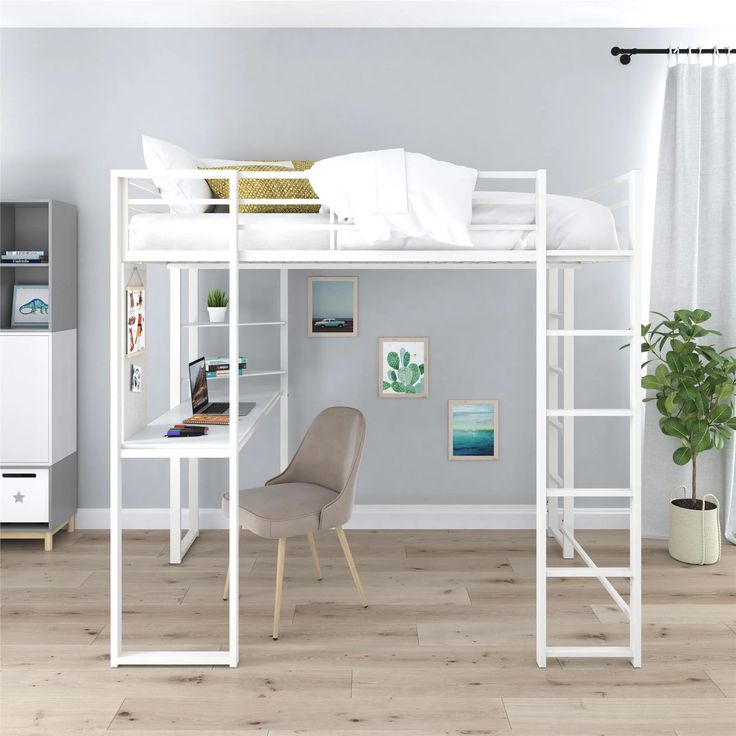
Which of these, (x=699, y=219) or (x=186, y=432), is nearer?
(x=186, y=432)

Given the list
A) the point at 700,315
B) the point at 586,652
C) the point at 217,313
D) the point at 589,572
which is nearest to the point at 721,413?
the point at 700,315

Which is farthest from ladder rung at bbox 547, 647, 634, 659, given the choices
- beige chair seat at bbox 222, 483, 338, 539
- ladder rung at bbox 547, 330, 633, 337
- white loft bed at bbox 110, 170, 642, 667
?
ladder rung at bbox 547, 330, 633, 337

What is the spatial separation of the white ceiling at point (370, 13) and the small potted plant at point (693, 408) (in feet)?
5.12

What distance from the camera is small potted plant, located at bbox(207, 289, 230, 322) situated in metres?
3.74

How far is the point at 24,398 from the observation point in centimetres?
378

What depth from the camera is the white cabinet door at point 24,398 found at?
3.76m

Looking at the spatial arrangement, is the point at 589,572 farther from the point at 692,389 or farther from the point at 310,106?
the point at 310,106

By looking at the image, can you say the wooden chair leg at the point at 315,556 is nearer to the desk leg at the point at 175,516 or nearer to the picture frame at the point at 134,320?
the desk leg at the point at 175,516

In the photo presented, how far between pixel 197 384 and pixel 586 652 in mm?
1943

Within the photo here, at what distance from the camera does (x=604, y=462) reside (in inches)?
163

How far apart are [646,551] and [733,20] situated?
2830 mm

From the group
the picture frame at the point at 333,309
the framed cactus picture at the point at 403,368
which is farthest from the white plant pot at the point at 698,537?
the picture frame at the point at 333,309

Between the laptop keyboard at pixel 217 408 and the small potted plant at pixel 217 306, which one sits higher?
the small potted plant at pixel 217 306

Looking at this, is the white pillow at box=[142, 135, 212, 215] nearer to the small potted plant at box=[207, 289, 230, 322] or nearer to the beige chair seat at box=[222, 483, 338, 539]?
the small potted plant at box=[207, 289, 230, 322]
